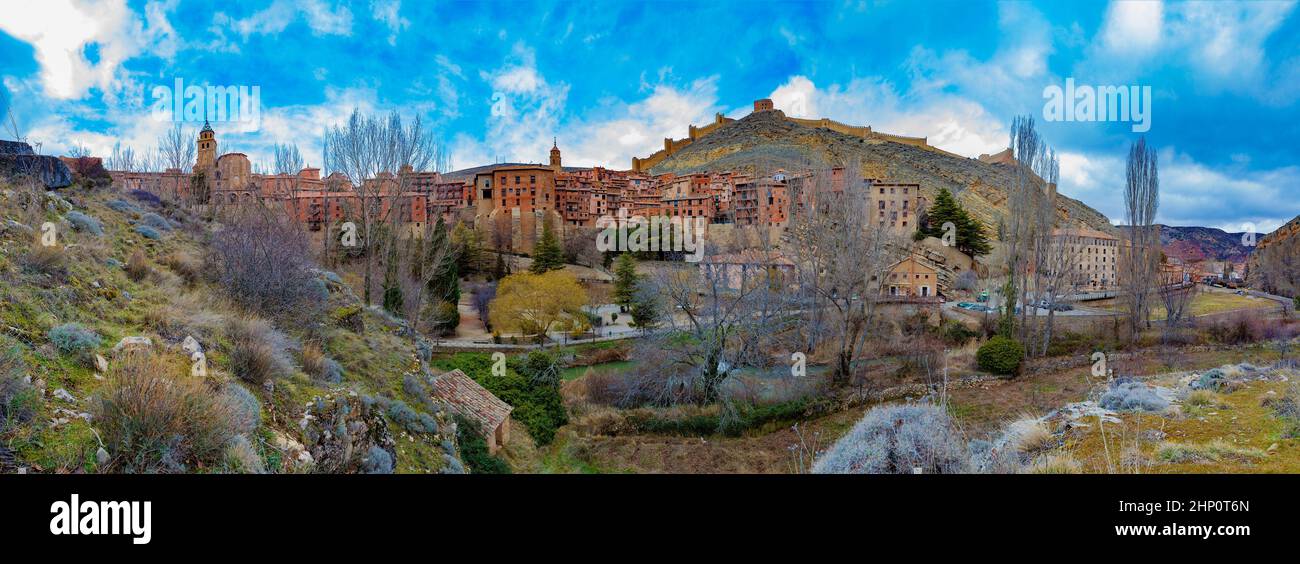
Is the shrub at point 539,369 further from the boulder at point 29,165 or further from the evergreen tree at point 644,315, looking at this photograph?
the boulder at point 29,165

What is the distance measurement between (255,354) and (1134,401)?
7.69 meters

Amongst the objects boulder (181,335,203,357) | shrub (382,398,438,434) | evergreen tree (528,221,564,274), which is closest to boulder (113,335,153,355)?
boulder (181,335,203,357)

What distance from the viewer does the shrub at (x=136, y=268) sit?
560 cm

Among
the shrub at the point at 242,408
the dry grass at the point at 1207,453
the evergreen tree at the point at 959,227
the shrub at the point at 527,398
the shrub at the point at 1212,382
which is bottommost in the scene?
the shrub at the point at 527,398

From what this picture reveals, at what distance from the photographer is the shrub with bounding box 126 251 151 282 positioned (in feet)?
18.4

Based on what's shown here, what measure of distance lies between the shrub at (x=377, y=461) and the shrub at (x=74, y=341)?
177 cm

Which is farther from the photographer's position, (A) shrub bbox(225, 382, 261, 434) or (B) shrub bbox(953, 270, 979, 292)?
(B) shrub bbox(953, 270, 979, 292)

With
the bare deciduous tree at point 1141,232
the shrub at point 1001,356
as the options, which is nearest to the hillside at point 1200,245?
the bare deciduous tree at point 1141,232

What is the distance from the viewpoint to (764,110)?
76.3 meters

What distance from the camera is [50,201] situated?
250 inches

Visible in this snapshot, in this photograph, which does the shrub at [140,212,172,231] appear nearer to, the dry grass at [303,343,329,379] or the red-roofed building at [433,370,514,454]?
the red-roofed building at [433,370,514,454]

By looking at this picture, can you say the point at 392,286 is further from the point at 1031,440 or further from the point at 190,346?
the point at 1031,440

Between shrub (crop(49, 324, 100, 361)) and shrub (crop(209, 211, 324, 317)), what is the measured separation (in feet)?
10.2
